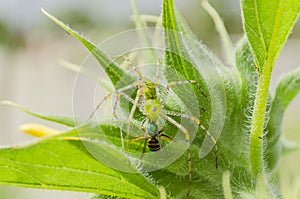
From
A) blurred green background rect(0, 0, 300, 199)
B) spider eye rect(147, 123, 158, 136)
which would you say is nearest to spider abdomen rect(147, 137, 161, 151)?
spider eye rect(147, 123, 158, 136)

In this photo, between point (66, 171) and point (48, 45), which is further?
point (48, 45)

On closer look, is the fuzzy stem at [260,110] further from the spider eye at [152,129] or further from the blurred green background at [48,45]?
the blurred green background at [48,45]

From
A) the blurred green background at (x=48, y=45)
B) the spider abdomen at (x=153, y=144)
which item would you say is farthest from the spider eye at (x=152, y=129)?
the blurred green background at (x=48, y=45)

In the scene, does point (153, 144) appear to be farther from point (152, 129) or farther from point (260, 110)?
point (260, 110)

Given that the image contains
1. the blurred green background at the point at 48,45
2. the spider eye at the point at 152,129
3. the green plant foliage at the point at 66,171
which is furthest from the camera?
the blurred green background at the point at 48,45

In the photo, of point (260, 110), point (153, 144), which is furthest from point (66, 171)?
point (260, 110)

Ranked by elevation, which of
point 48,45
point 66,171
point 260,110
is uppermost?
point 48,45

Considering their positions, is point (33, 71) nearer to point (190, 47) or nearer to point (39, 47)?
point (39, 47)

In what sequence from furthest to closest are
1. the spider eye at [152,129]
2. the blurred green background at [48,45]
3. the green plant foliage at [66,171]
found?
the blurred green background at [48,45], the spider eye at [152,129], the green plant foliage at [66,171]

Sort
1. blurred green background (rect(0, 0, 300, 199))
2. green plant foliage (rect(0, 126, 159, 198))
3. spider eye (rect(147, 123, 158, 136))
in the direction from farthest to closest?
blurred green background (rect(0, 0, 300, 199)), spider eye (rect(147, 123, 158, 136)), green plant foliage (rect(0, 126, 159, 198))

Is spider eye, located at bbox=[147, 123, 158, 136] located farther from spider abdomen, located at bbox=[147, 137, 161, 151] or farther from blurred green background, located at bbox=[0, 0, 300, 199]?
blurred green background, located at bbox=[0, 0, 300, 199]

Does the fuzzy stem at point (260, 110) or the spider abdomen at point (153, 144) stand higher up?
the fuzzy stem at point (260, 110)
